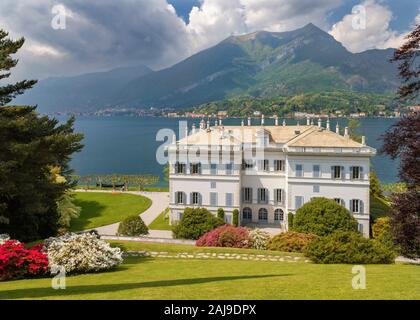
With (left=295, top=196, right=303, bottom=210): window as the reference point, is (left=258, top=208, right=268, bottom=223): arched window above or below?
below

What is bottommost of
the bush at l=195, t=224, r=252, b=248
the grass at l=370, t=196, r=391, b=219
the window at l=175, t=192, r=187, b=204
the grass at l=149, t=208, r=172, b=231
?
the grass at l=149, t=208, r=172, b=231

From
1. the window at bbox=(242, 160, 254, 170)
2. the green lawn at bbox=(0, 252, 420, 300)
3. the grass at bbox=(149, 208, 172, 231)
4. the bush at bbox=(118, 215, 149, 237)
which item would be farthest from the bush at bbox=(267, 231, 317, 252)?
the window at bbox=(242, 160, 254, 170)

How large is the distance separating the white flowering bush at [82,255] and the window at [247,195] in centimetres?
2541

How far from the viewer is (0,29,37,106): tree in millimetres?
19312

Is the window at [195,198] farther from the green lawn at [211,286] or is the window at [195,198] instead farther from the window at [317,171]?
the green lawn at [211,286]

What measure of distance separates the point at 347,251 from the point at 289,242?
20.8ft

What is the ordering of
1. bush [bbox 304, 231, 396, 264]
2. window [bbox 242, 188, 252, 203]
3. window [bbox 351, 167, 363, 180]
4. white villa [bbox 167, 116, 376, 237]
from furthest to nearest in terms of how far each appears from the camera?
window [bbox 242, 188, 252, 203], white villa [bbox 167, 116, 376, 237], window [bbox 351, 167, 363, 180], bush [bbox 304, 231, 396, 264]

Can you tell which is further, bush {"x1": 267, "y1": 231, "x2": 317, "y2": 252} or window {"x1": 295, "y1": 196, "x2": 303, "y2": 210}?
window {"x1": 295, "y1": 196, "x2": 303, "y2": 210}

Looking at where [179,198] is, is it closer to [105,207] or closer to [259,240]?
[105,207]

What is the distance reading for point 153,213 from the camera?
1805 inches

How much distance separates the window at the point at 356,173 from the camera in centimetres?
3688

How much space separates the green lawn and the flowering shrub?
0.92 meters

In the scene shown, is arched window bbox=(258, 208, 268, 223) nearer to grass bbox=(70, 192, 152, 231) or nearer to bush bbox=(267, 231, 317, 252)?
bush bbox=(267, 231, 317, 252)

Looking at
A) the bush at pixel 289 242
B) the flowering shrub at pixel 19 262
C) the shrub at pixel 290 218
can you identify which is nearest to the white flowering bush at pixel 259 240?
the bush at pixel 289 242
